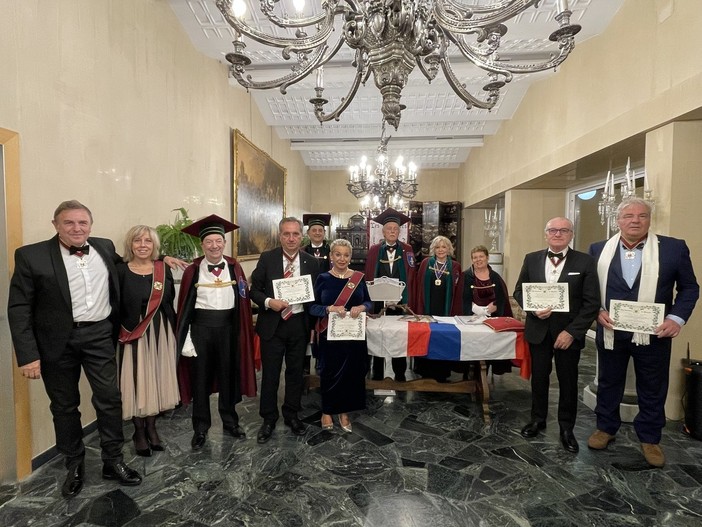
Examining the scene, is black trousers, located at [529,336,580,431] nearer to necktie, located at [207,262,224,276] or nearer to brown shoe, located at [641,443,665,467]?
brown shoe, located at [641,443,665,467]

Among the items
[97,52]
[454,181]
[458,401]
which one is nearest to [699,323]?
[458,401]

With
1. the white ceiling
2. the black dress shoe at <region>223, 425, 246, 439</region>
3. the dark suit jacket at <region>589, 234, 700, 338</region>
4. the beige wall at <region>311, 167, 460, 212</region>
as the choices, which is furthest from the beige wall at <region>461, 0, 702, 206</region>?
the beige wall at <region>311, 167, 460, 212</region>

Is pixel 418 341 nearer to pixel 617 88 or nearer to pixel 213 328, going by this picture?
pixel 213 328

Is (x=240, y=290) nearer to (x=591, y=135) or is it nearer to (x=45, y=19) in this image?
(x=45, y=19)

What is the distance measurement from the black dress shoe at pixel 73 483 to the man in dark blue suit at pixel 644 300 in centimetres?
387

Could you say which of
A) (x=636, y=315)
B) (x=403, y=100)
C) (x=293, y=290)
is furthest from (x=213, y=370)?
(x=403, y=100)

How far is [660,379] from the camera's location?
9.48 feet

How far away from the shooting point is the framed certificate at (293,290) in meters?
3.16

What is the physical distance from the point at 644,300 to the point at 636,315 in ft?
0.46

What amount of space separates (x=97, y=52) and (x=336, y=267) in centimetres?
286

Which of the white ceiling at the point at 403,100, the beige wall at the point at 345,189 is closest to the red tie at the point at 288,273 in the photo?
the white ceiling at the point at 403,100

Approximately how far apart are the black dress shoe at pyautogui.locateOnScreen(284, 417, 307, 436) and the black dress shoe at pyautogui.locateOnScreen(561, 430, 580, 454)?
220 cm

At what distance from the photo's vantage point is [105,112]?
3432 mm

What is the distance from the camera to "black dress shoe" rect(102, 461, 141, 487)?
2.61 m
